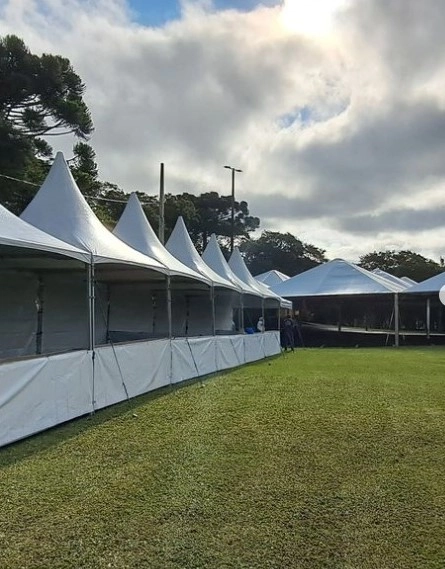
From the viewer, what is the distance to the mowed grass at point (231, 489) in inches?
124

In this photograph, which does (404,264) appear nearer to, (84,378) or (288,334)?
(288,334)

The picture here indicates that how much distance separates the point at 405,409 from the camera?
24.3ft

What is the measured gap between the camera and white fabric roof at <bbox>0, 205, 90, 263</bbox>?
19.0 feet

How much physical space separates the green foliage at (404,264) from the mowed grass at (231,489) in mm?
43704

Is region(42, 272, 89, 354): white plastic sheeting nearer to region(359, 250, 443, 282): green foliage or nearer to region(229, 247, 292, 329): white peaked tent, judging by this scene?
region(229, 247, 292, 329): white peaked tent

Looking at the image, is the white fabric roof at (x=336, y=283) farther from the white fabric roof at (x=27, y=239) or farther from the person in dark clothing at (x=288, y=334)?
the white fabric roof at (x=27, y=239)

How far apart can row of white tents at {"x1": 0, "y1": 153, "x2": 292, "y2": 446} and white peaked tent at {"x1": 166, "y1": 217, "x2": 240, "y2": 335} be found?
6 cm

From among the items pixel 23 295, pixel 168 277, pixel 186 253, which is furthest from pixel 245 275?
pixel 23 295

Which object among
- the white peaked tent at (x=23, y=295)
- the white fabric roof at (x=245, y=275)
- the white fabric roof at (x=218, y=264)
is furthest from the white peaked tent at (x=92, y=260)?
the white fabric roof at (x=245, y=275)

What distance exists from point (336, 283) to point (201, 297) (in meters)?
9.21

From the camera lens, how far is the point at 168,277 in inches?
396

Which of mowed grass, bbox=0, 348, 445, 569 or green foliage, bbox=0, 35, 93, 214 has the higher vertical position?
green foliage, bbox=0, 35, 93, 214

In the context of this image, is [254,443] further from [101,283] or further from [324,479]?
[101,283]

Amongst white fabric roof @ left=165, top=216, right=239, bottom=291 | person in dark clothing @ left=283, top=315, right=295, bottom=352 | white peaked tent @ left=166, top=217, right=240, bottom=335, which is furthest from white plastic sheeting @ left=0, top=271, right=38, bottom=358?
person in dark clothing @ left=283, top=315, right=295, bottom=352
